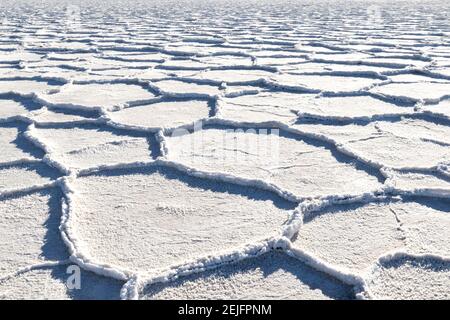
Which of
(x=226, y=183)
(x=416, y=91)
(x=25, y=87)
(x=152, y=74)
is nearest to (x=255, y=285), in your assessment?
(x=226, y=183)

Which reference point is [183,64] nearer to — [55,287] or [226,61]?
[226,61]

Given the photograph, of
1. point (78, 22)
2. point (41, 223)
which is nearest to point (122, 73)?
point (41, 223)

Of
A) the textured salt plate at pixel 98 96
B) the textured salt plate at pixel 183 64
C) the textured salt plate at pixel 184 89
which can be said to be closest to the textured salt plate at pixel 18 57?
the textured salt plate at pixel 183 64

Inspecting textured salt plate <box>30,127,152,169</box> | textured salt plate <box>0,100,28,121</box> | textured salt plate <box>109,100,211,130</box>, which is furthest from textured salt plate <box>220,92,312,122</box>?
textured salt plate <box>0,100,28,121</box>

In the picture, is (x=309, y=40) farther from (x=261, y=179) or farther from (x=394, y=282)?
(x=394, y=282)

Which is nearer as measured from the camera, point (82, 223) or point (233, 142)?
point (82, 223)

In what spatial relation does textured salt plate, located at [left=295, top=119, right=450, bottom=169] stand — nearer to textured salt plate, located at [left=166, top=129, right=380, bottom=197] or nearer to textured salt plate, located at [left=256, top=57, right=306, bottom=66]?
textured salt plate, located at [left=166, top=129, right=380, bottom=197]
